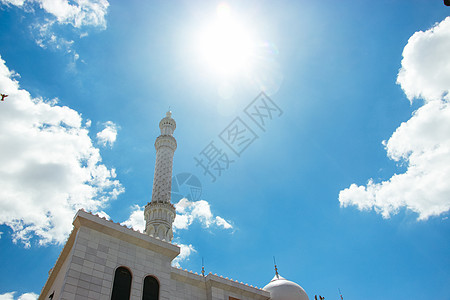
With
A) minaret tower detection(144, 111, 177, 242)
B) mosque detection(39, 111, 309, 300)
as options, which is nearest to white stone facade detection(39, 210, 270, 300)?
mosque detection(39, 111, 309, 300)

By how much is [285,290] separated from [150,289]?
926 cm

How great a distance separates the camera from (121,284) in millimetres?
13945

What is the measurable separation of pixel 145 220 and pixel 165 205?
2.41 meters

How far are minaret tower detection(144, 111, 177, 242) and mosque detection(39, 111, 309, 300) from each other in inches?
449

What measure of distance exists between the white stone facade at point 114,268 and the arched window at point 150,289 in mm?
177

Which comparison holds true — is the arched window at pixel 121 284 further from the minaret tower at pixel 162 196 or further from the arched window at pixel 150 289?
the minaret tower at pixel 162 196

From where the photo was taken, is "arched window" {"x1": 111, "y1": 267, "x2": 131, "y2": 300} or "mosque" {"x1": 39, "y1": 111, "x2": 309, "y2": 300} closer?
"mosque" {"x1": 39, "y1": 111, "x2": 309, "y2": 300}

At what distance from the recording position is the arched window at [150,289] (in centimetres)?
1445

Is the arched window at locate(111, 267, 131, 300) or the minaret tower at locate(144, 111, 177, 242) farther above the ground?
the minaret tower at locate(144, 111, 177, 242)

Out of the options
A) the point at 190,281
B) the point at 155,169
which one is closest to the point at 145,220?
the point at 155,169

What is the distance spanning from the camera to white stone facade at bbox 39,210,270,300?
13009 mm

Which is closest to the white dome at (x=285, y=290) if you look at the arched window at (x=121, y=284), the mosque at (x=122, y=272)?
the mosque at (x=122, y=272)

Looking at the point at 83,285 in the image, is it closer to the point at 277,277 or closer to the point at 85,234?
the point at 85,234

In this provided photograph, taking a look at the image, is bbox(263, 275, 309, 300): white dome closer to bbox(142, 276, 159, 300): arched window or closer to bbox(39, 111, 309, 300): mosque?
bbox(39, 111, 309, 300): mosque
